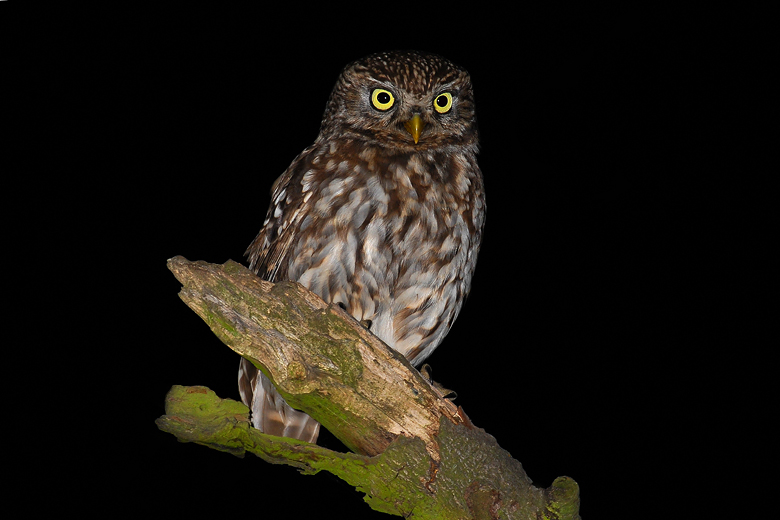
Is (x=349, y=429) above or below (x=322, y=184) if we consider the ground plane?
below

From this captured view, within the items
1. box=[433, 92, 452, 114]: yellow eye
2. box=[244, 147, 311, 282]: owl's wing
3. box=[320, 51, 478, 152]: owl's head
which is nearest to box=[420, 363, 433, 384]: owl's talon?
box=[244, 147, 311, 282]: owl's wing

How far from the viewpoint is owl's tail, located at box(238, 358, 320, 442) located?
3711 millimetres

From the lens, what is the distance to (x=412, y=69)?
10.8 ft

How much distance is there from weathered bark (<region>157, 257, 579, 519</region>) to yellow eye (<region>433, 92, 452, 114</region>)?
1.11 metres

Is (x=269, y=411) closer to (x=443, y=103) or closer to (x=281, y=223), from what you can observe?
(x=281, y=223)

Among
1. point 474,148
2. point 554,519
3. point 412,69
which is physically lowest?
point 554,519

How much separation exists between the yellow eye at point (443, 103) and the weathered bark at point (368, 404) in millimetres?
1113

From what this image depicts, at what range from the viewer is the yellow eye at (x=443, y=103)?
3396 mm

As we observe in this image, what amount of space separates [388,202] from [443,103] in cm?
54

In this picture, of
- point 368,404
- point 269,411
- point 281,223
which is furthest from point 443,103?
point 269,411

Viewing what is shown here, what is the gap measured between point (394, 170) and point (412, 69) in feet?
1.49

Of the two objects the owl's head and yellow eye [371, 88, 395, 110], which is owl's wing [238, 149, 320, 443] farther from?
yellow eye [371, 88, 395, 110]

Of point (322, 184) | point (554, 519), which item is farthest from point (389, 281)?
point (554, 519)

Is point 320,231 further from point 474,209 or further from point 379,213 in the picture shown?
point 474,209
